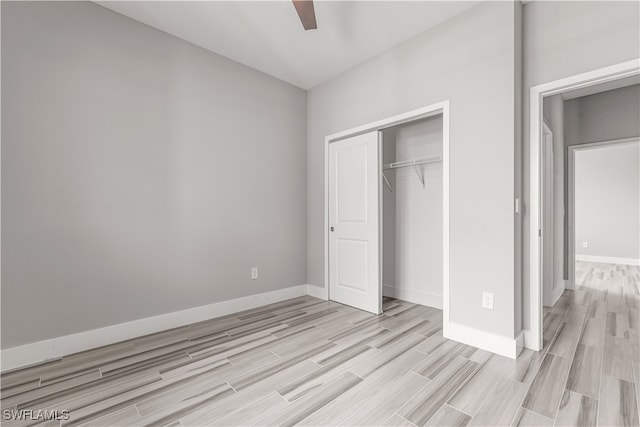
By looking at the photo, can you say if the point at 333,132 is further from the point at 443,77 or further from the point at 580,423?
the point at 580,423

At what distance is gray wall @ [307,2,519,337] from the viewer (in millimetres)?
2230

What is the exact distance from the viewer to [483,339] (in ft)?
7.62

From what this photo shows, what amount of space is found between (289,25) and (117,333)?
3.12 metres

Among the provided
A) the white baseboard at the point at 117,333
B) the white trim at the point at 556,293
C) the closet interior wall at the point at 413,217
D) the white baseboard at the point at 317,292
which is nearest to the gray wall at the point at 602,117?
the white trim at the point at 556,293

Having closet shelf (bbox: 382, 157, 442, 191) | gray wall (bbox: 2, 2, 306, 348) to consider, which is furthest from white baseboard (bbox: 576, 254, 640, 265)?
gray wall (bbox: 2, 2, 306, 348)

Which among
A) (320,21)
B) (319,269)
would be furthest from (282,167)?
(320,21)

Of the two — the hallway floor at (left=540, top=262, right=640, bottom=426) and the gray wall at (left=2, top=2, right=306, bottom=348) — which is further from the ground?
the gray wall at (left=2, top=2, right=306, bottom=348)

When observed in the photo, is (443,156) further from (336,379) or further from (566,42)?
(336,379)

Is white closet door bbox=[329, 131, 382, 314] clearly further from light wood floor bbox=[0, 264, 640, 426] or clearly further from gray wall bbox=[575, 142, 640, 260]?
gray wall bbox=[575, 142, 640, 260]

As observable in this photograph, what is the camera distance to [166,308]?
2.76 metres

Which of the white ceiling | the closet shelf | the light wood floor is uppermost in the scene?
the white ceiling

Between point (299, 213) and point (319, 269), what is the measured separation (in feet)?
2.62

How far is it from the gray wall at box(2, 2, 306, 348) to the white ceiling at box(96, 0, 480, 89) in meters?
0.19

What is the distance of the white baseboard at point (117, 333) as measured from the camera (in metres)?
2.05
